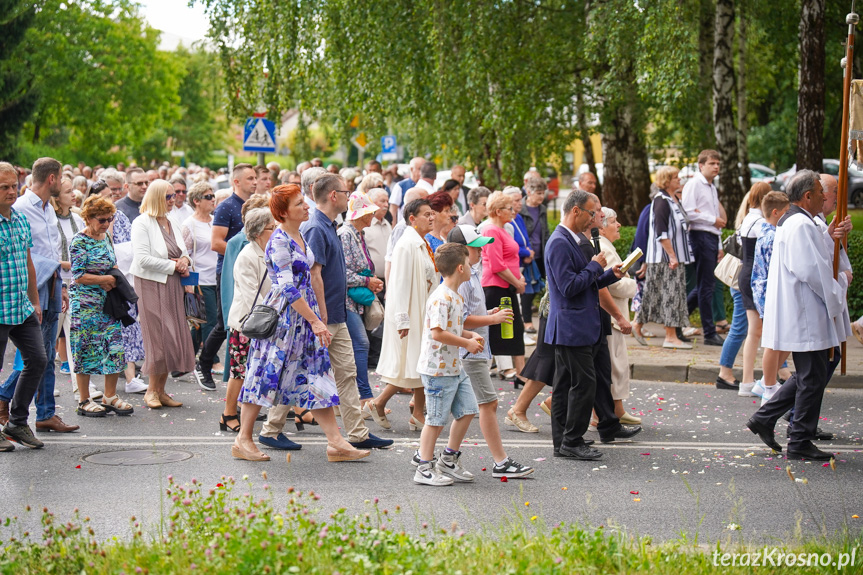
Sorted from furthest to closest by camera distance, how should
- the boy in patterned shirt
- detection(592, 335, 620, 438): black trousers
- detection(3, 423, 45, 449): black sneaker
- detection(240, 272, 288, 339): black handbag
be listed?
detection(592, 335, 620, 438): black trousers
detection(3, 423, 45, 449): black sneaker
detection(240, 272, 288, 339): black handbag
the boy in patterned shirt

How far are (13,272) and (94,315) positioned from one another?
1841mm

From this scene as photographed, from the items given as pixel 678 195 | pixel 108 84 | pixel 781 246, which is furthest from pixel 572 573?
pixel 108 84

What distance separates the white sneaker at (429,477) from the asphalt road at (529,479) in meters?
0.05

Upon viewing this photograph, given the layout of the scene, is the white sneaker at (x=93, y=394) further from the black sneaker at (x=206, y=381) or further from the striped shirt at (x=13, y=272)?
the striped shirt at (x=13, y=272)

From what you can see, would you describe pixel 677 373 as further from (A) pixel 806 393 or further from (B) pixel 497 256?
(A) pixel 806 393

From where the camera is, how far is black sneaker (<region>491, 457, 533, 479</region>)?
6.99m

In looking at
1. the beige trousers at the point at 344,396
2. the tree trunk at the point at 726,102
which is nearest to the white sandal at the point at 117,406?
the beige trousers at the point at 344,396

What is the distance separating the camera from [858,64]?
26344 millimetres

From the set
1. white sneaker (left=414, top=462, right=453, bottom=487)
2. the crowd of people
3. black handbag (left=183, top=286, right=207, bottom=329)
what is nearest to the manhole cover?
the crowd of people

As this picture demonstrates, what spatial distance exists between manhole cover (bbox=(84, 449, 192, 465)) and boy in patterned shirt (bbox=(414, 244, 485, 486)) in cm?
184

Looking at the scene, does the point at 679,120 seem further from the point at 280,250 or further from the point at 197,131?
the point at 197,131

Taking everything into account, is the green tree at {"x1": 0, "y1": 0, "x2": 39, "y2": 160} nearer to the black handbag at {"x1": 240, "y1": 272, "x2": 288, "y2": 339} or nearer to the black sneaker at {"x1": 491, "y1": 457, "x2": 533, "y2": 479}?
the black handbag at {"x1": 240, "y1": 272, "x2": 288, "y2": 339}

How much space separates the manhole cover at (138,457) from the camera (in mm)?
7465

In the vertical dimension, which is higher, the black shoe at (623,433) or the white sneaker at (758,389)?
the white sneaker at (758,389)
